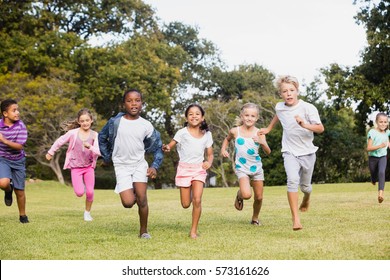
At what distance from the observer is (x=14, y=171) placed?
33.8 feet

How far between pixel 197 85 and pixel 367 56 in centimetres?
2181

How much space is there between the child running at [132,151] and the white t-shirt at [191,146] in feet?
1.14

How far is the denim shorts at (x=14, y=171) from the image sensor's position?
33.0ft

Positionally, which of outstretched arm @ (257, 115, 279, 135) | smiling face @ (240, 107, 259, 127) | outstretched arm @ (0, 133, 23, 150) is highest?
smiling face @ (240, 107, 259, 127)

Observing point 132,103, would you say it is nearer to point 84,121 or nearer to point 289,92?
point 289,92

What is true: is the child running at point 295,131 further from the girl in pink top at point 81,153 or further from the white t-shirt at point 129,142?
the girl in pink top at point 81,153

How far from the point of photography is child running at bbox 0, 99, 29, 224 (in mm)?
9984

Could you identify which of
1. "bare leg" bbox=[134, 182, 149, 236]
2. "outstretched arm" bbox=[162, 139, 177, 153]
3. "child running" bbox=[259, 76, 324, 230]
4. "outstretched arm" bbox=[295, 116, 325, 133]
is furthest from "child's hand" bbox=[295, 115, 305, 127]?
"bare leg" bbox=[134, 182, 149, 236]

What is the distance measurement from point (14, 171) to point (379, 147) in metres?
7.68

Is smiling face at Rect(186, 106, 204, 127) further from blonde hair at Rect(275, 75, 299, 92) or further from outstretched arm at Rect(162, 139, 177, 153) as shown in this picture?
blonde hair at Rect(275, 75, 299, 92)

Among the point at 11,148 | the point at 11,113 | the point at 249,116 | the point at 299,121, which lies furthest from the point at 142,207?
the point at 11,113

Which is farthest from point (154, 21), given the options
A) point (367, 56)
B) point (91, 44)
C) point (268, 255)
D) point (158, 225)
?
point (268, 255)

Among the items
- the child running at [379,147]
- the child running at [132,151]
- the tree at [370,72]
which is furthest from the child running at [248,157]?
the tree at [370,72]

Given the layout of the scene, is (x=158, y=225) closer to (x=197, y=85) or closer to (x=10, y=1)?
(x=10, y=1)
